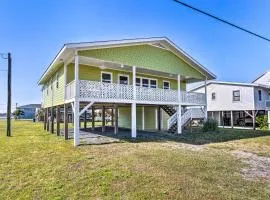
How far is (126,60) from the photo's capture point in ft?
→ 49.3

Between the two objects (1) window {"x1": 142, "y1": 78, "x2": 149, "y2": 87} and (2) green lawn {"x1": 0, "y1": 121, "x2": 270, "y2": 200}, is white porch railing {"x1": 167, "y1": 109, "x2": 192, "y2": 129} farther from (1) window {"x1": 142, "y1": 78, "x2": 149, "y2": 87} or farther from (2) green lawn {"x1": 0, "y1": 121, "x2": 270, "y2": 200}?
(2) green lawn {"x1": 0, "y1": 121, "x2": 270, "y2": 200}

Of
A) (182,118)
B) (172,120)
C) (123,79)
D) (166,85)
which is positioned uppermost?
(123,79)

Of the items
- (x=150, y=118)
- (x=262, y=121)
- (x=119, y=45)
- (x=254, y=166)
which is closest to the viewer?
(x=254, y=166)

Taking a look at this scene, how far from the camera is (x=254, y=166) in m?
7.75

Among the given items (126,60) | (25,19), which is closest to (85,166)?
(126,60)

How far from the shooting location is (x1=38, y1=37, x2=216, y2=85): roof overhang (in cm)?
1250

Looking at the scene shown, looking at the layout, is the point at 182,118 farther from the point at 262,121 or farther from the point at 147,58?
the point at 262,121

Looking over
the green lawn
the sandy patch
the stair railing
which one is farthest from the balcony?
the sandy patch

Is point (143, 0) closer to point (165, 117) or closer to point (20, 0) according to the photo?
point (20, 0)

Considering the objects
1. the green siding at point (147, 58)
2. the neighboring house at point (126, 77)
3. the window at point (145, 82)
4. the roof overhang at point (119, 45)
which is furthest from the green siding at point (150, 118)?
the roof overhang at point (119, 45)

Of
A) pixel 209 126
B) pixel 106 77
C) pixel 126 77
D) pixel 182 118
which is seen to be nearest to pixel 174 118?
pixel 182 118

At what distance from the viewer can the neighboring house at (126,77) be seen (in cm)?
1285

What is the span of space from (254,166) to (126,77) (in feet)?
40.2

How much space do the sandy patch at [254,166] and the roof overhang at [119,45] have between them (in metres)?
8.98
